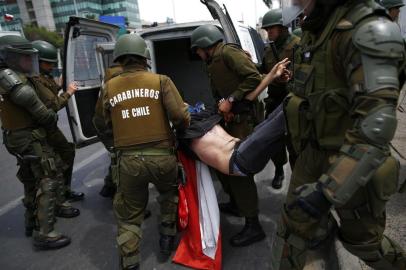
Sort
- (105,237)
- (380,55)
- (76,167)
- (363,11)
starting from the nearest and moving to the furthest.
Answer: (380,55)
(363,11)
(105,237)
(76,167)

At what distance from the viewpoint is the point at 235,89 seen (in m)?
3.11

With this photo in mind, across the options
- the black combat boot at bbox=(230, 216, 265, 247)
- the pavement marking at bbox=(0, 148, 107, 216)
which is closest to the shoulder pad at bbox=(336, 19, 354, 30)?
the black combat boot at bbox=(230, 216, 265, 247)

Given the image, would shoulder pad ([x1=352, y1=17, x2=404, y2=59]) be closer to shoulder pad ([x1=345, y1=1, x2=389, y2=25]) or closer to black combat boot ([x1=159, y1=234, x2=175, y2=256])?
shoulder pad ([x1=345, y1=1, x2=389, y2=25])

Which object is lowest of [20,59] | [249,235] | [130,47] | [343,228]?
[249,235]

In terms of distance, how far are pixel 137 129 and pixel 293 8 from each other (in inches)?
55.2

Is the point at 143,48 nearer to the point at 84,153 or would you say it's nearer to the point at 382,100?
the point at 382,100

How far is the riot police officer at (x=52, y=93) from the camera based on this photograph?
359 centimetres

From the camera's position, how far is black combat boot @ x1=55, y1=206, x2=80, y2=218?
155 inches

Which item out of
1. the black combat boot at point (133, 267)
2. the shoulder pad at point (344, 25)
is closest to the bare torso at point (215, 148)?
the black combat boot at point (133, 267)

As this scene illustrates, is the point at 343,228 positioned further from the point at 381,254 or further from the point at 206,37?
the point at 206,37

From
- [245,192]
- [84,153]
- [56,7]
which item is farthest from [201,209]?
[56,7]

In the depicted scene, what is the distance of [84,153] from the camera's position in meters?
6.48

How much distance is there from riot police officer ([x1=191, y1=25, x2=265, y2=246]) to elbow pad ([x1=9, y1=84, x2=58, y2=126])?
1525 mm

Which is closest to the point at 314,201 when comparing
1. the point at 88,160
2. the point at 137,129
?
the point at 137,129
